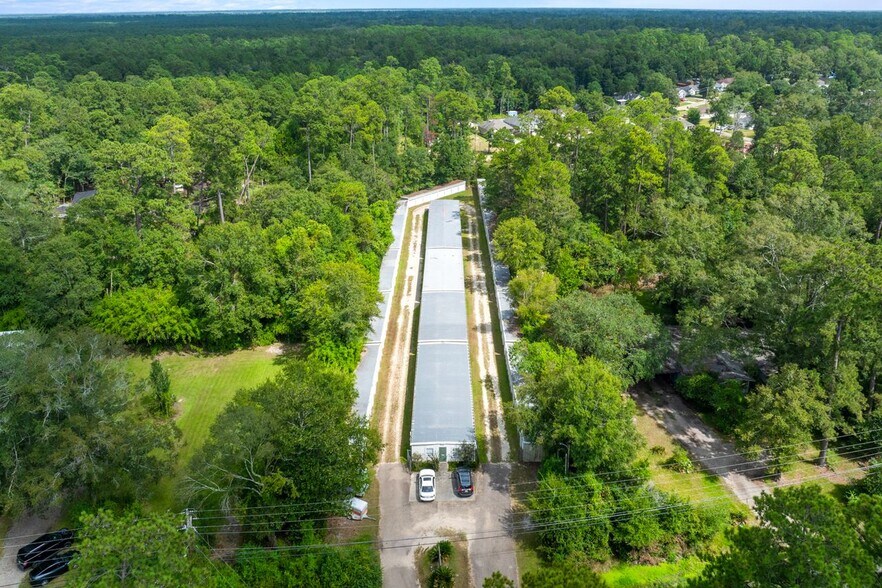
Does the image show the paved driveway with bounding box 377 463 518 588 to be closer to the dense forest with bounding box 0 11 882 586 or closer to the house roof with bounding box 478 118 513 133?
the dense forest with bounding box 0 11 882 586

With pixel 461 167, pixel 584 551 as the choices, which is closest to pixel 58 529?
pixel 584 551

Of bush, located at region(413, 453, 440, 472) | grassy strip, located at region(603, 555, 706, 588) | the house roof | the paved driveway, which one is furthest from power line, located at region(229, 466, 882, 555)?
the house roof

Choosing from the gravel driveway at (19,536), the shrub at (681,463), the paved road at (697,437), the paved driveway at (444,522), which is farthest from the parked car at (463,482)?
the gravel driveway at (19,536)

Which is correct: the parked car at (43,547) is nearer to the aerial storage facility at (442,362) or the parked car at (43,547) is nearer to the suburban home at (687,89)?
the aerial storage facility at (442,362)

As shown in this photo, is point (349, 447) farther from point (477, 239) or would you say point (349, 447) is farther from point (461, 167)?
point (461, 167)

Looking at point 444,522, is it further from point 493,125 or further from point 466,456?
point 493,125

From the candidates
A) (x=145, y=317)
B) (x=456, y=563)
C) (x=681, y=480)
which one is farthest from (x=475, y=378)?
(x=145, y=317)
